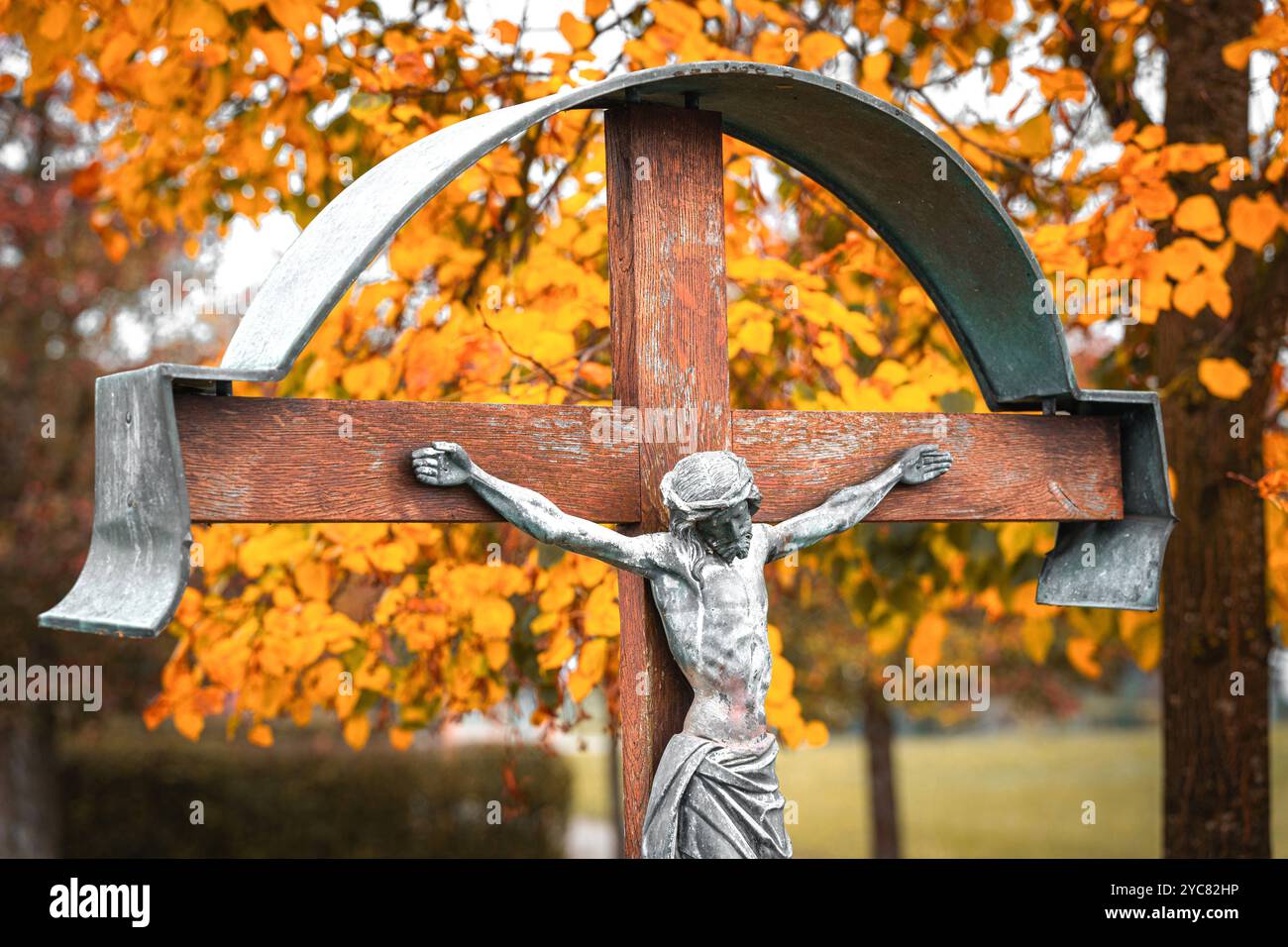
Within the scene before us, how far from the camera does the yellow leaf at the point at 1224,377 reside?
4.70 meters

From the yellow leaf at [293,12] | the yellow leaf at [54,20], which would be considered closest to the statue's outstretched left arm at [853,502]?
the yellow leaf at [293,12]

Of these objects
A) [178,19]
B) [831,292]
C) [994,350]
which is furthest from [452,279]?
[994,350]

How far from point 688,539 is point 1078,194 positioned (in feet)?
11.1

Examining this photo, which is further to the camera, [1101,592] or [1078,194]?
[1078,194]

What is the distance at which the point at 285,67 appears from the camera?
4289 millimetres

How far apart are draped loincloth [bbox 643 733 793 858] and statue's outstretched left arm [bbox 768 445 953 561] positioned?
17.6 inches

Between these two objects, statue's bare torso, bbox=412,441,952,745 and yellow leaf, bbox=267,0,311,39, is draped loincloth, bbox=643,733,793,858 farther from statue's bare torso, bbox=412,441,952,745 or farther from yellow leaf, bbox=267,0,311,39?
yellow leaf, bbox=267,0,311,39

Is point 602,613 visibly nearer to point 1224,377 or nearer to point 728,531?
point 728,531

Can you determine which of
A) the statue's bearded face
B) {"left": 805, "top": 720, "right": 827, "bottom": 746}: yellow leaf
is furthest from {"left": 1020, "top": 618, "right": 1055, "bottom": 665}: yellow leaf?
the statue's bearded face

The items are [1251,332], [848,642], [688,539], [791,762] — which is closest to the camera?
[688,539]

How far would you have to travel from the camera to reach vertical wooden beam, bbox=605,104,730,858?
2721mm

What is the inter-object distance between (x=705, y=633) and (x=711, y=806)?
1.07 ft

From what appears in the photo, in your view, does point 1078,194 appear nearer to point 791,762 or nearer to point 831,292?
point 831,292

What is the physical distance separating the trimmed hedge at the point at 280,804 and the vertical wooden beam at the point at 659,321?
9.76 metres
